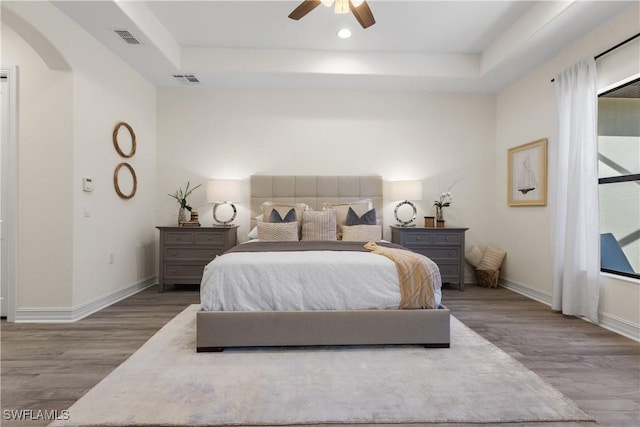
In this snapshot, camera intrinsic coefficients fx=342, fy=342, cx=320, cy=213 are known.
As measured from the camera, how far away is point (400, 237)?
4453 mm

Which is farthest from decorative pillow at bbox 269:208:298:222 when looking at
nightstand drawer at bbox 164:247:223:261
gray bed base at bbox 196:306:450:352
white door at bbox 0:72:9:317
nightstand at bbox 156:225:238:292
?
white door at bbox 0:72:9:317

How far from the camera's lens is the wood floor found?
6.10 ft

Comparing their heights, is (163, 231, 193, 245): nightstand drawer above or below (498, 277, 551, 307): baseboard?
above

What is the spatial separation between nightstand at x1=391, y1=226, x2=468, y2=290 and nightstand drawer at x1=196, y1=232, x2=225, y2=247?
7.57 ft

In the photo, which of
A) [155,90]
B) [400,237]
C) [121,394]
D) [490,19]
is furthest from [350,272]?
[155,90]

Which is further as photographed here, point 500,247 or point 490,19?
point 500,247

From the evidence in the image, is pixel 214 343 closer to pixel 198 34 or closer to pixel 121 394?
pixel 121 394

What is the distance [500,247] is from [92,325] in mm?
4979

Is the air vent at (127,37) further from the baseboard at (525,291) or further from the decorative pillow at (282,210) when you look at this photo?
the baseboard at (525,291)

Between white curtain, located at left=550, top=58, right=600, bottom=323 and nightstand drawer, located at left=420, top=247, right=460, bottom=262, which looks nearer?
white curtain, located at left=550, top=58, right=600, bottom=323

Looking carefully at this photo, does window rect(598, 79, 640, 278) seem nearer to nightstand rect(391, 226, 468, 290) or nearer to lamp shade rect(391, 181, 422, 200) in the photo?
nightstand rect(391, 226, 468, 290)

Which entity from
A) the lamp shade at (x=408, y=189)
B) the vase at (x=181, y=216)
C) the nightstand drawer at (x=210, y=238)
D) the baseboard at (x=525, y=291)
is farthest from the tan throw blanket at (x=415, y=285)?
the vase at (x=181, y=216)

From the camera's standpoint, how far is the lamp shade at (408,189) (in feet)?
15.3

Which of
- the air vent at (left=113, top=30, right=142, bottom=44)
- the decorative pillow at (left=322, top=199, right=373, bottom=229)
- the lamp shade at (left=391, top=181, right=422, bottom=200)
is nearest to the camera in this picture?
the air vent at (left=113, top=30, right=142, bottom=44)
